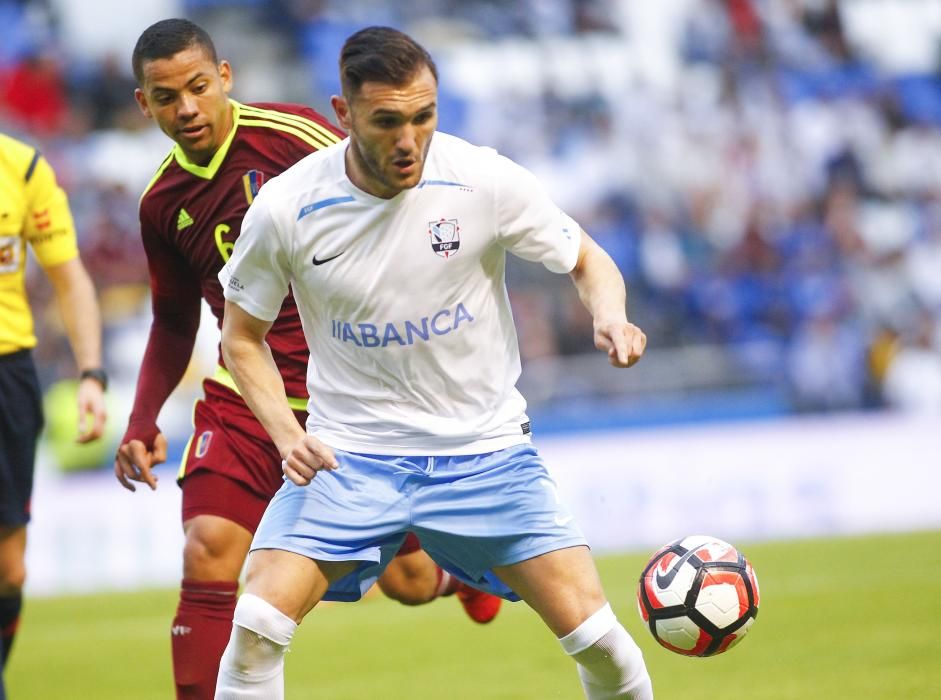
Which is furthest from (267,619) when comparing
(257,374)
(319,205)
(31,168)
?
(31,168)

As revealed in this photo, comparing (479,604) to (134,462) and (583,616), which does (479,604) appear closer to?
(134,462)

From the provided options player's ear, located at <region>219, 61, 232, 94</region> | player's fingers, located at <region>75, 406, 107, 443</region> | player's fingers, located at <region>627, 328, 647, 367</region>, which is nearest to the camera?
player's fingers, located at <region>627, 328, 647, 367</region>

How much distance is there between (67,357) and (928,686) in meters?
10.7

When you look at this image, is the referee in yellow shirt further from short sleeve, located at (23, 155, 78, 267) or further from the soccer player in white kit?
the soccer player in white kit

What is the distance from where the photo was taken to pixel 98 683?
798 centimetres

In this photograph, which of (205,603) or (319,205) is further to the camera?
(205,603)

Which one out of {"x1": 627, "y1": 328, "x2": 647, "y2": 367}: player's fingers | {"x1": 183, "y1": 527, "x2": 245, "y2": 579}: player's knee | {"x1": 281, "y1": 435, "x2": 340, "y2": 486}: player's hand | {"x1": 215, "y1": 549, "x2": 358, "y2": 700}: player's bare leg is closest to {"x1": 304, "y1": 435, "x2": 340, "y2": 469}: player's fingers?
{"x1": 281, "y1": 435, "x2": 340, "y2": 486}: player's hand

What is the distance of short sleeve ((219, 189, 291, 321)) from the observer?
4.23 meters

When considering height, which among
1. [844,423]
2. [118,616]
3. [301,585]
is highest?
[301,585]

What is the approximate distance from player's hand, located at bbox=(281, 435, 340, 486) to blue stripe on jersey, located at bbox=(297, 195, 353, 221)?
0.66 meters

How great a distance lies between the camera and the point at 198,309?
5.61 m

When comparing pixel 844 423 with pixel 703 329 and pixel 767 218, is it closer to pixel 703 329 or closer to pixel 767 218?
pixel 703 329

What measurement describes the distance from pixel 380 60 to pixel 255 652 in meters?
1.69

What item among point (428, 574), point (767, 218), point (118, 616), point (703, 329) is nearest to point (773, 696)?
point (428, 574)
